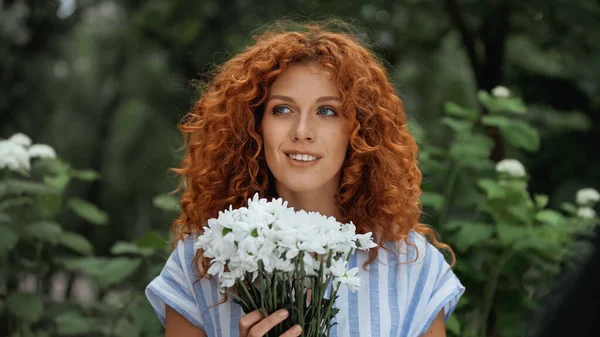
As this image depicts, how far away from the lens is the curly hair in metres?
2.00

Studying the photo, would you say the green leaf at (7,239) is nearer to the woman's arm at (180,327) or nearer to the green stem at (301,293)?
the woman's arm at (180,327)

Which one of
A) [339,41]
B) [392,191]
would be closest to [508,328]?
[392,191]

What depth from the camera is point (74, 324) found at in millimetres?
3324

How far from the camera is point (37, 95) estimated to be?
7.81 metres

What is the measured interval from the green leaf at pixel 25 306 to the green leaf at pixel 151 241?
1.56 ft

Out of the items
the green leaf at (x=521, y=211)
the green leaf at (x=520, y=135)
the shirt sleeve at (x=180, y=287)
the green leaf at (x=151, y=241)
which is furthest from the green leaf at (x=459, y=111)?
the shirt sleeve at (x=180, y=287)

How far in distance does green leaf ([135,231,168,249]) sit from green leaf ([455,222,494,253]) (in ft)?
3.71

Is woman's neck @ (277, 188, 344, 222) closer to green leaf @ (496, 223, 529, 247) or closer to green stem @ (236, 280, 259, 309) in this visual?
green stem @ (236, 280, 259, 309)

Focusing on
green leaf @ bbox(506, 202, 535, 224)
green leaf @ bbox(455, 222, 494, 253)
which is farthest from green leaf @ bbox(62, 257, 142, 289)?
green leaf @ bbox(506, 202, 535, 224)

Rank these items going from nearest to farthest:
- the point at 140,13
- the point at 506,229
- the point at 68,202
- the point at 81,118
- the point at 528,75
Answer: the point at 506,229 → the point at 68,202 → the point at 528,75 → the point at 140,13 → the point at 81,118

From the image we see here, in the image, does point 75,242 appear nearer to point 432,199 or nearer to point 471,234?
point 432,199

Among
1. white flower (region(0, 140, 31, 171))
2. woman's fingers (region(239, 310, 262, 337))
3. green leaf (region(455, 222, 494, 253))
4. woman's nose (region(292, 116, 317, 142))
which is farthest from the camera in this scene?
white flower (region(0, 140, 31, 171))

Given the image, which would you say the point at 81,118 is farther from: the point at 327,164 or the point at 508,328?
the point at 327,164

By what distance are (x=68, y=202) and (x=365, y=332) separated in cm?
206
